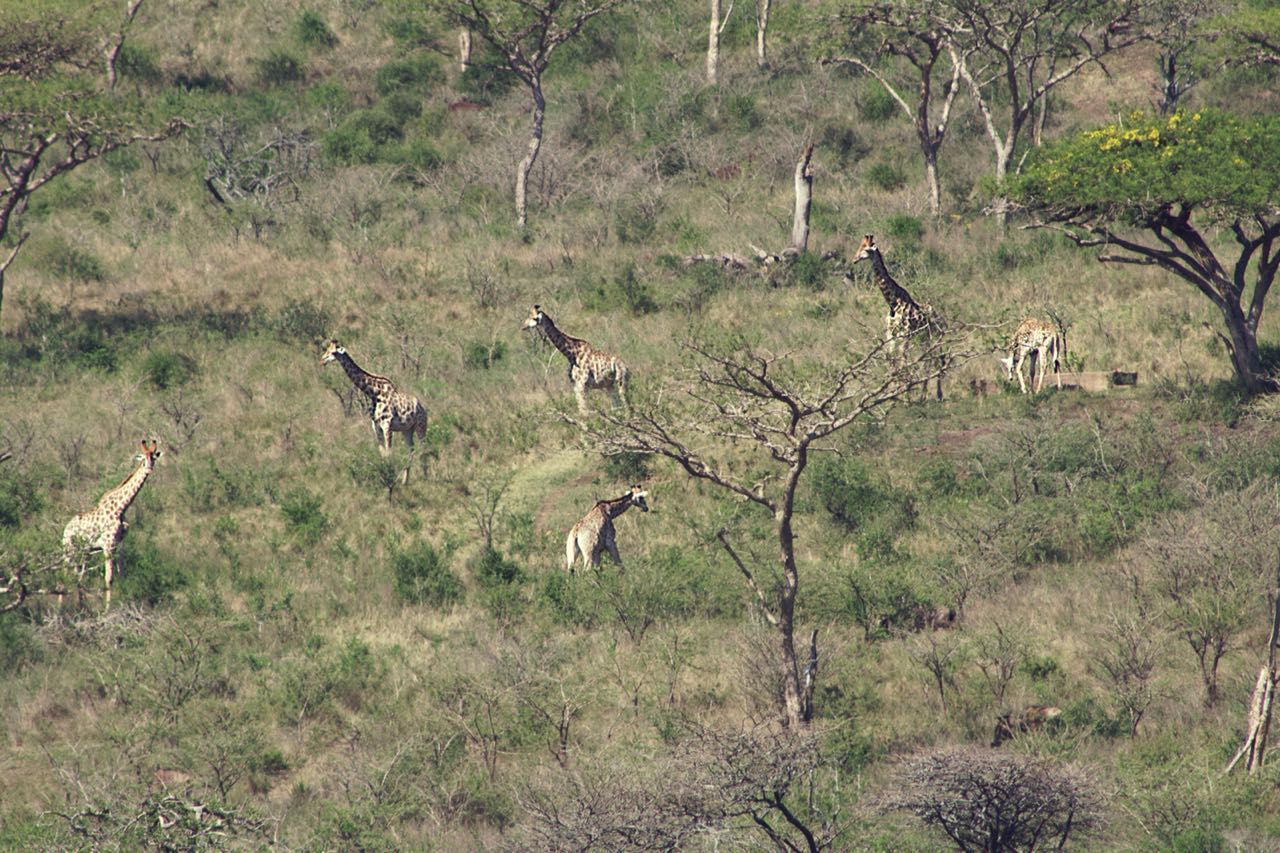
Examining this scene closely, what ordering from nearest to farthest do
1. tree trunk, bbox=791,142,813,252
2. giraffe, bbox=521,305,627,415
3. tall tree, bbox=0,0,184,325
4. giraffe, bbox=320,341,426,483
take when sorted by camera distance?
1. giraffe, bbox=320,341,426,483
2. giraffe, bbox=521,305,627,415
3. tall tree, bbox=0,0,184,325
4. tree trunk, bbox=791,142,813,252

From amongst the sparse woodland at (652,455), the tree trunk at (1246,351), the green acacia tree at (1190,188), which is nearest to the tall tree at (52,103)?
the sparse woodland at (652,455)

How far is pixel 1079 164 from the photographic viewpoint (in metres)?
26.0

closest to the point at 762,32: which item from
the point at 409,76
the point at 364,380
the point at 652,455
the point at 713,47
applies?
the point at 713,47

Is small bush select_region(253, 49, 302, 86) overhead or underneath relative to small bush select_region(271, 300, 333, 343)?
overhead

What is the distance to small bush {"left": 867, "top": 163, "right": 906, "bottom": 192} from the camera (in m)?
36.8

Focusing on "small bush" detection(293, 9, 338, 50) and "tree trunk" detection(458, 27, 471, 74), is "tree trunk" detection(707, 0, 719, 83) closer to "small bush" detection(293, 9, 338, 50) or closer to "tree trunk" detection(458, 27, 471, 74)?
"tree trunk" detection(458, 27, 471, 74)

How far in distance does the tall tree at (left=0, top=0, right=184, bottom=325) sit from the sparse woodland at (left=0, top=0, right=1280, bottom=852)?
0.11 metres

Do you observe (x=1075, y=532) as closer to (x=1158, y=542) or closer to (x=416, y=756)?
(x=1158, y=542)

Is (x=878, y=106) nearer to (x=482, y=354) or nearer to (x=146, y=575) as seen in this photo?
(x=482, y=354)

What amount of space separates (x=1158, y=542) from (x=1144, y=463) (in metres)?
3.78

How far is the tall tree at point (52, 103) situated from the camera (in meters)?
30.2

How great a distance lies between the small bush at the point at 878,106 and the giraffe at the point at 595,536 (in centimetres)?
2055

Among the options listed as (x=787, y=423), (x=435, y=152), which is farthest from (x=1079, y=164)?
(x=435, y=152)

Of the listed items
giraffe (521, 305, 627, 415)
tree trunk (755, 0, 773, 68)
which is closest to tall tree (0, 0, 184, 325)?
giraffe (521, 305, 627, 415)
